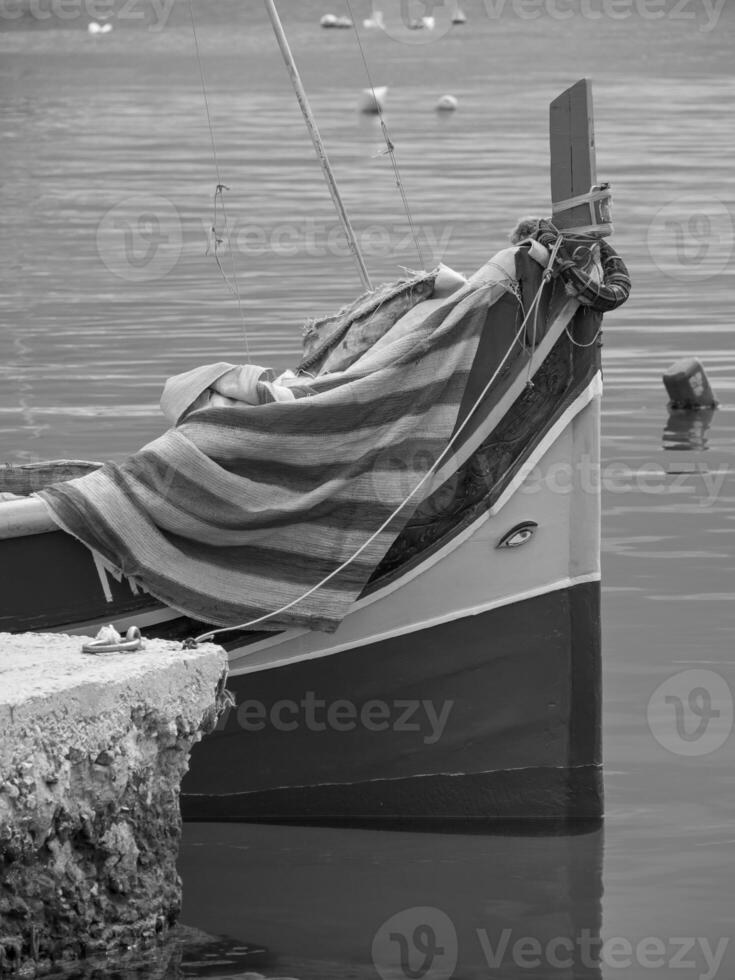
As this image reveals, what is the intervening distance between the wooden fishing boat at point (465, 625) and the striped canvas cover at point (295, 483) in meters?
0.10

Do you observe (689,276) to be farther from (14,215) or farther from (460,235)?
(14,215)

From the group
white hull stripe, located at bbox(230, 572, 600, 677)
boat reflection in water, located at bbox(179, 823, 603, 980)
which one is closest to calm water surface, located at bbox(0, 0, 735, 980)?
boat reflection in water, located at bbox(179, 823, 603, 980)

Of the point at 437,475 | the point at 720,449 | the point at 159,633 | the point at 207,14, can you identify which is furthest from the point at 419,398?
the point at 207,14

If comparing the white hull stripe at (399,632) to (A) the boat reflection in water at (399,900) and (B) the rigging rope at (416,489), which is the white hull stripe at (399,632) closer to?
(B) the rigging rope at (416,489)

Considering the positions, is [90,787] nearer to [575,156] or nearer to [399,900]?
[399,900]

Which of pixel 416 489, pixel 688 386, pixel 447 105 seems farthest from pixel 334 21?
pixel 416 489

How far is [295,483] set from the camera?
5918 millimetres

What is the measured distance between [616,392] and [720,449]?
5.49 feet

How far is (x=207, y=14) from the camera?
8975 cm

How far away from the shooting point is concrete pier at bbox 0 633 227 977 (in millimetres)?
4734

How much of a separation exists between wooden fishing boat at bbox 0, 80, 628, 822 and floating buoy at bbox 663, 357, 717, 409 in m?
6.55

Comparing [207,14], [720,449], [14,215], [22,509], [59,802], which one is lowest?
[59,802]

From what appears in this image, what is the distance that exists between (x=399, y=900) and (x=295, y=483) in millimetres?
1374

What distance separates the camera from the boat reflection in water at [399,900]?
18.0 feet
